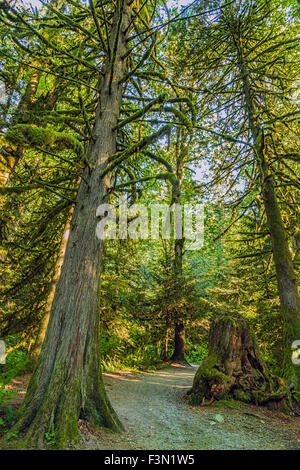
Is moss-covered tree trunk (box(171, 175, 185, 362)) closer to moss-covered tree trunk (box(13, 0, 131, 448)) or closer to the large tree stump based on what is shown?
the large tree stump

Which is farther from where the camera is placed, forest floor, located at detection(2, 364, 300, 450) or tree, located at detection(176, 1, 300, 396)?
tree, located at detection(176, 1, 300, 396)

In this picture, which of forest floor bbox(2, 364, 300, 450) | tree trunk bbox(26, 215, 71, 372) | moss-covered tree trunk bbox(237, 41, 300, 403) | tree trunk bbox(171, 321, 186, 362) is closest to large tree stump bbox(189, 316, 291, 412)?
forest floor bbox(2, 364, 300, 450)

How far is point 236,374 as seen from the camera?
201 inches

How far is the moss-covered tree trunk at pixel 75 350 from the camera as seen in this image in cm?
275

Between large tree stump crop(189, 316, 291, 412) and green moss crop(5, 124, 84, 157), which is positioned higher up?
green moss crop(5, 124, 84, 157)

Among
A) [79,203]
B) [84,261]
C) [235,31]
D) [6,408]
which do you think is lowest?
[6,408]

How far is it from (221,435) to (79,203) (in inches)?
161

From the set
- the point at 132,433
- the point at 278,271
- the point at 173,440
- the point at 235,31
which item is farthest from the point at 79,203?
the point at 235,31

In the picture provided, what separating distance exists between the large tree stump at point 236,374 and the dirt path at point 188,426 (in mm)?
261

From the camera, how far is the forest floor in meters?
3.06

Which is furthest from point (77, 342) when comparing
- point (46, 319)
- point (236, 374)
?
point (236, 374)

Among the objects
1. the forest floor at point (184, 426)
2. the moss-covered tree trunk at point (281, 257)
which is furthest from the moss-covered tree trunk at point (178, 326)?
the moss-covered tree trunk at point (281, 257)
